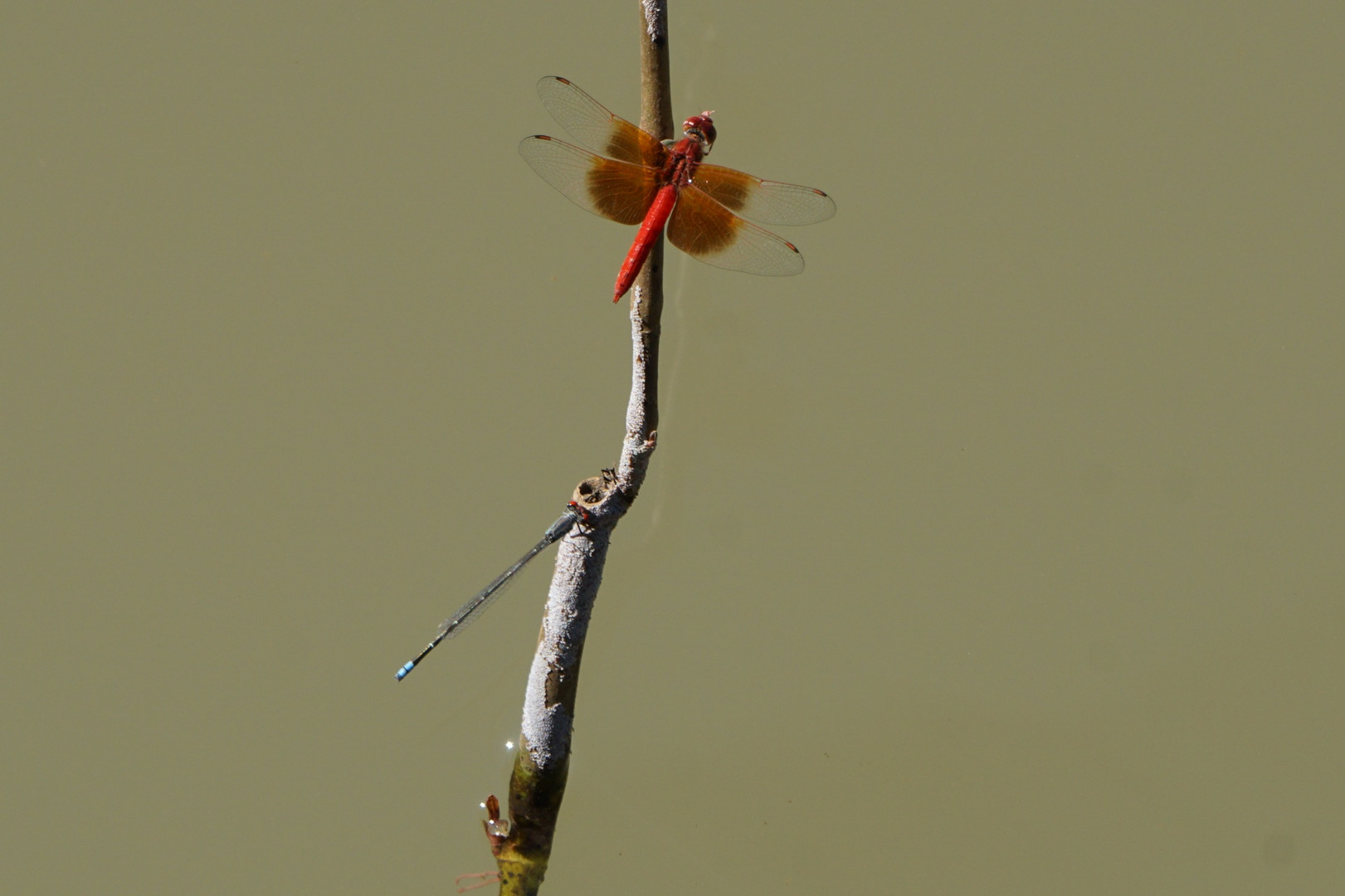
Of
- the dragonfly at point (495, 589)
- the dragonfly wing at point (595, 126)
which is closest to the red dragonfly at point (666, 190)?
the dragonfly wing at point (595, 126)

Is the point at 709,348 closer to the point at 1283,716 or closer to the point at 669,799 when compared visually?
the point at 669,799

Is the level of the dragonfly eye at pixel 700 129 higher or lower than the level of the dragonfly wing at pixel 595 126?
higher

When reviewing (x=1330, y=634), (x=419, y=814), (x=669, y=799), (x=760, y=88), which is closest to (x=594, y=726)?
(x=669, y=799)

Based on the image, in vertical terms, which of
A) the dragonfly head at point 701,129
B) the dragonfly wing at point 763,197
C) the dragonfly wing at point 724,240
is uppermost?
the dragonfly head at point 701,129

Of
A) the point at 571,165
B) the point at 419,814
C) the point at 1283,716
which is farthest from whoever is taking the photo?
the point at 1283,716

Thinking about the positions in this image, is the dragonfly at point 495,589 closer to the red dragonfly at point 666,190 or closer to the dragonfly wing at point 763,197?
the red dragonfly at point 666,190

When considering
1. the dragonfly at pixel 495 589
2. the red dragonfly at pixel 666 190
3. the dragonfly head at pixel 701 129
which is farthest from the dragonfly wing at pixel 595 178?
the dragonfly at pixel 495 589

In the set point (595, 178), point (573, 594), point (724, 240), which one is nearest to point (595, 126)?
point (595, 178)

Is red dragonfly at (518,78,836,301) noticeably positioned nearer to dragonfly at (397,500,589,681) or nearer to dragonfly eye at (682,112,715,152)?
dragonfly eye at (682,112,715,152)
